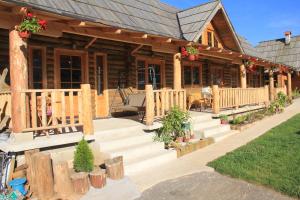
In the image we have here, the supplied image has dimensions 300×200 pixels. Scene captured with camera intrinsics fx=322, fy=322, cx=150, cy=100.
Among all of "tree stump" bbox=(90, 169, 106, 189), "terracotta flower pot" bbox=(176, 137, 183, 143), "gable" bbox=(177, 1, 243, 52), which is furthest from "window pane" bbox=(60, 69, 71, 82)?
"gable" bbox=(177, 1, 243, 52)

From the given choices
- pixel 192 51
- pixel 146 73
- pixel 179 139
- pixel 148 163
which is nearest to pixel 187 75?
pixel 146 73

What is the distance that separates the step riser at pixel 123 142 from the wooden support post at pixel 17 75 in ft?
5.76

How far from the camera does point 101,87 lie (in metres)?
10.5

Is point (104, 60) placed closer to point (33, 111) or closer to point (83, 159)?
point (33, 111)

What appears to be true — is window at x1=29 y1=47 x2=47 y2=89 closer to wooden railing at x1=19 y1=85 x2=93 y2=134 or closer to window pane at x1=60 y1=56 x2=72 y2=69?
window pane at x1=60 y1=56 x2=72 y2=69

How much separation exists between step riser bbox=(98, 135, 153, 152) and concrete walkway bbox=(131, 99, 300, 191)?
911mm

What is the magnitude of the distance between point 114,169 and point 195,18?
950 cm

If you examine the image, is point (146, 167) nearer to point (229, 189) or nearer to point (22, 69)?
point (229, 189)

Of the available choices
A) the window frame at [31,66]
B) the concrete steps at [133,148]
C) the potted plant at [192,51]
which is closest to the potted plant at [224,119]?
the potted plant at [192,51]

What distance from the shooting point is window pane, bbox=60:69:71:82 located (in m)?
9.45

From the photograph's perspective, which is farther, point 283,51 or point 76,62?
point 283,51

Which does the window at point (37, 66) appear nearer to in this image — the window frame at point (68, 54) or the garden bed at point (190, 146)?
the window frame at point (68, 54)

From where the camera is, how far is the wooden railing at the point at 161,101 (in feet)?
26.6

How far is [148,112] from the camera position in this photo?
810cm
